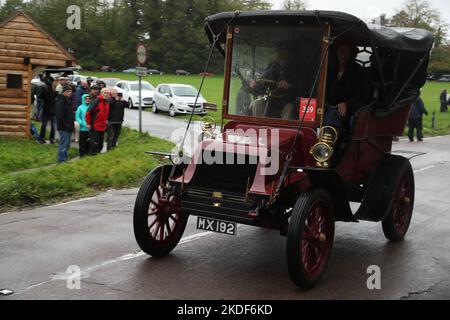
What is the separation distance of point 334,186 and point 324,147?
1.62ft

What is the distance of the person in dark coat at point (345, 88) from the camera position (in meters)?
7.36

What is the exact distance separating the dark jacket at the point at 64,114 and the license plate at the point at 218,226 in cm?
905

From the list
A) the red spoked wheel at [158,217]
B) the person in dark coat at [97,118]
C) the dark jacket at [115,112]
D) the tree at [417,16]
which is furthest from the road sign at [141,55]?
the tree at [417,16]

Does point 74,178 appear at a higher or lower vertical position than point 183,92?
lower

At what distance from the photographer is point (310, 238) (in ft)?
20.8

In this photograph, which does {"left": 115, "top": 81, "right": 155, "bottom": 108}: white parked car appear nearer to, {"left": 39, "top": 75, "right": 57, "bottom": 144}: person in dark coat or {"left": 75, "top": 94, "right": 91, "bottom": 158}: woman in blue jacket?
{"left": 39, "top": 75, "right": 57, "bottom": 144}: person in dark coat

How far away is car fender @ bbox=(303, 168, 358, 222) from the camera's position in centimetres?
643

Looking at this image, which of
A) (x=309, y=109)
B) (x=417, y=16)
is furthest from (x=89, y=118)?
(x=417, y=16)

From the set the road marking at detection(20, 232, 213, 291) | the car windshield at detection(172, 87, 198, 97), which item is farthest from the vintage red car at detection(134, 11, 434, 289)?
the car windshield at detection(172, 87, 198, 97)

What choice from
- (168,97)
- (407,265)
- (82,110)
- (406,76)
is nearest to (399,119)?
(406,76)

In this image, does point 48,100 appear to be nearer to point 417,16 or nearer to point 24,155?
point 24,155

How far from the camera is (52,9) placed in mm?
61219
